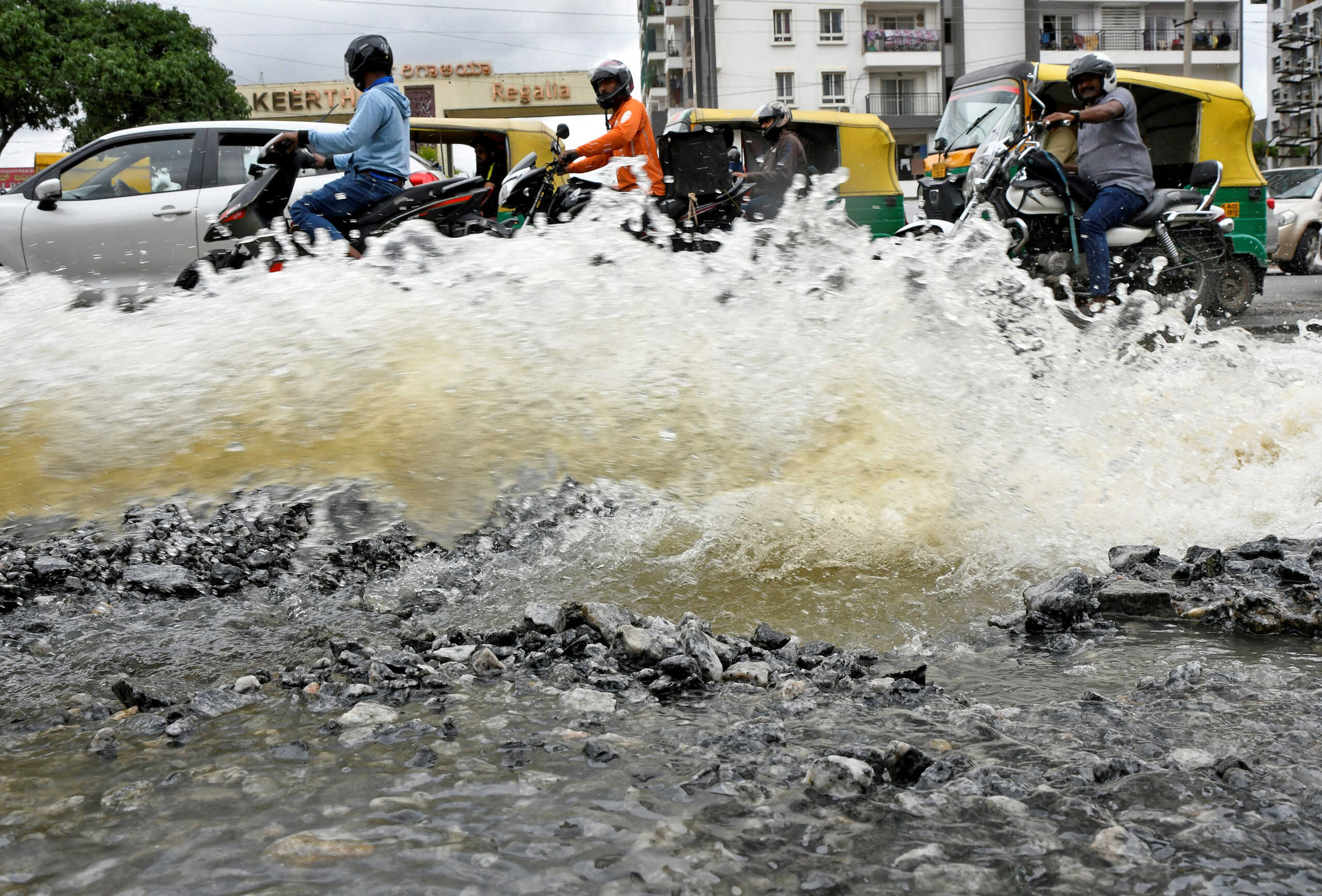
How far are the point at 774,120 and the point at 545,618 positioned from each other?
9703 mm

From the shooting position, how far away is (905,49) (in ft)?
175

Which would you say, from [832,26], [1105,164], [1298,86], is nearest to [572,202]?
[1105,164]

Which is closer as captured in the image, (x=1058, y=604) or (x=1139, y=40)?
(x=1058, y=604)

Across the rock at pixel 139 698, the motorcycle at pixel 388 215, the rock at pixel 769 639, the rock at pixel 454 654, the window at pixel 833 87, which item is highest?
the window at pixel 833 87

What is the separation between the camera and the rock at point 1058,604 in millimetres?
3023

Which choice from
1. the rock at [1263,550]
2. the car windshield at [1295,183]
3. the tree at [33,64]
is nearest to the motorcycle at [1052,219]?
the rock at [1263,550]

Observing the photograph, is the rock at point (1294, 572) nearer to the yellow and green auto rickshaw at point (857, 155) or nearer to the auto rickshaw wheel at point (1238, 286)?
the auto rickshaw wheel at point (1238, 286)

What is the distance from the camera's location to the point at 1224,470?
4.52 metres

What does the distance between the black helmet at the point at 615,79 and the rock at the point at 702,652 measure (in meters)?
6.06

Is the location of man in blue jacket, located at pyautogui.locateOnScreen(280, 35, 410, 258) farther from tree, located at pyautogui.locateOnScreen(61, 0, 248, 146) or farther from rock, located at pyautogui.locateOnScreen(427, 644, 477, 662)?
tree, located at pyautogui.locateOnScreen(61, 0, 248, 146)

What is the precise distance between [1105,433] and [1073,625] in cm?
177

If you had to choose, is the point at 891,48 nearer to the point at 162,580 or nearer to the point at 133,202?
the point at 133,202

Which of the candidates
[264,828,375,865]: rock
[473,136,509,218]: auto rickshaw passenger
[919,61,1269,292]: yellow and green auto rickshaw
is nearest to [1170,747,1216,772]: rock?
[264,828,375,865]: rock

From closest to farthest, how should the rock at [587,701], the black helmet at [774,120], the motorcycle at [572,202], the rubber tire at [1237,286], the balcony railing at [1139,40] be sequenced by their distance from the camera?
the rock at [587,701], the motorcycle at [572,202], the rubber tire at [1237,286], the black helmet at [774,120], the balcony railing at [1139,40]
